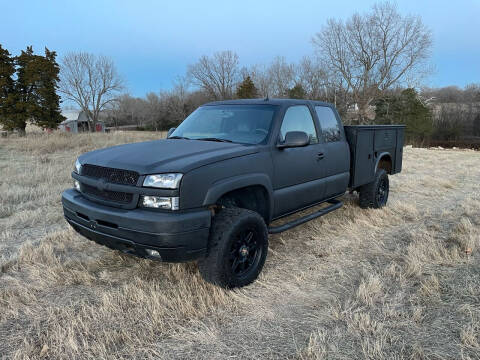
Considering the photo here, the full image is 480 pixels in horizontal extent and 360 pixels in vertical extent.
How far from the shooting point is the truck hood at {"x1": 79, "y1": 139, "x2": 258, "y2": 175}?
2891mm

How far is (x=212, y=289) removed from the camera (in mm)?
3262

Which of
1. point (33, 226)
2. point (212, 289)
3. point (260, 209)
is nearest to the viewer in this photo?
point (212, 289)

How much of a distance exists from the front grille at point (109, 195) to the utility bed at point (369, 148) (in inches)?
137

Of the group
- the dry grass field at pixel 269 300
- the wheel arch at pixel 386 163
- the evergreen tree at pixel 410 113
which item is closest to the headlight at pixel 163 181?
the dry grass field at pixel 269 300

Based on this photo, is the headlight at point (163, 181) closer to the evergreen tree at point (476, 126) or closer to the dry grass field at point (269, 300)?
the dry grass field at point (269, 300)

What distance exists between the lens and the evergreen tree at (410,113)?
134ft

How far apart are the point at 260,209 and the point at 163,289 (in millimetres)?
1248

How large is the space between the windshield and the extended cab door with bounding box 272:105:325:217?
22cm

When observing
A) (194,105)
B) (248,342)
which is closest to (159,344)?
(248,342)

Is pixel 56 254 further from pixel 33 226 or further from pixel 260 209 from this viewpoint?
pixel 260 209

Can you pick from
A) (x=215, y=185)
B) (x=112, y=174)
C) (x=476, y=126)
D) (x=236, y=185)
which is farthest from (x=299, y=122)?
(x=476, y=126)

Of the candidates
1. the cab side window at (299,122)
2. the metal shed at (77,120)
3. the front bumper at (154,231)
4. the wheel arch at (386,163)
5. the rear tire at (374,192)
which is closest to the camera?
the front bumper at (154,231)

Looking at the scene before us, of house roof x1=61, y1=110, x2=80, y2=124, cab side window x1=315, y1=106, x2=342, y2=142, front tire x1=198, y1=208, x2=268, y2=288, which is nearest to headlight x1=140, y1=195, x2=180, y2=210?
front tire x1=198, y1=208, x2=268, y2=288

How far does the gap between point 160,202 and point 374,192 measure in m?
4.31
